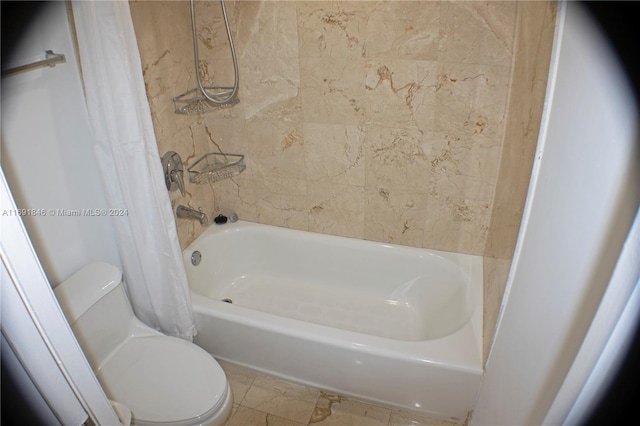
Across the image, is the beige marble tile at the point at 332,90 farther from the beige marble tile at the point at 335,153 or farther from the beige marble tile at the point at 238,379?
the beige marble tile at the point at 238,379

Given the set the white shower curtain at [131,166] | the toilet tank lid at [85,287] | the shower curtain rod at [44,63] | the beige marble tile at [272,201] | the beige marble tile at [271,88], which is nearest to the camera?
the shower curtain rod at [44,63]

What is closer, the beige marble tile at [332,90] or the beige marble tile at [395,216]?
the beige marble tile at [332,90]

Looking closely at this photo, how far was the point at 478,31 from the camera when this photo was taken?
61.9 inches

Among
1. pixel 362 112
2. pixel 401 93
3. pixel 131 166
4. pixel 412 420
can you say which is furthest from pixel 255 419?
pixel 401 93

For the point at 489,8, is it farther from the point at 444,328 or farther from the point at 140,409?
the point at 140,409

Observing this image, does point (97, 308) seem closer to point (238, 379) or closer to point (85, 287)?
point (85, 287)

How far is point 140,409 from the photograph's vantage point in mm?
1300

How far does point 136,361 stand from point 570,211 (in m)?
1.49

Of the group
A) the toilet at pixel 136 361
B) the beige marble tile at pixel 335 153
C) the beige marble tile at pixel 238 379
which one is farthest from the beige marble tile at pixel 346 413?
the beige marble tile at pixel 335 153

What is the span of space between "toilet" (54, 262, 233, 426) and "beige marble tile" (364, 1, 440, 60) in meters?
1.44

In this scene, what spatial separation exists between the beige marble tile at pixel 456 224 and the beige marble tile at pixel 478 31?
2.14 feet

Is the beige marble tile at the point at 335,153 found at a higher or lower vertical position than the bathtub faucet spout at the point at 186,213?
higher

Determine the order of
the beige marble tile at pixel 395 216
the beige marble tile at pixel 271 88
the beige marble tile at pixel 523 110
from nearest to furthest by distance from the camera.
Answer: the beige marble tile at pixel 523 110 < the beige marble tile at pixel 271 88 < the beige marble tile at pixel 395 216

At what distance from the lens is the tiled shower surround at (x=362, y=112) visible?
1.60 metres
